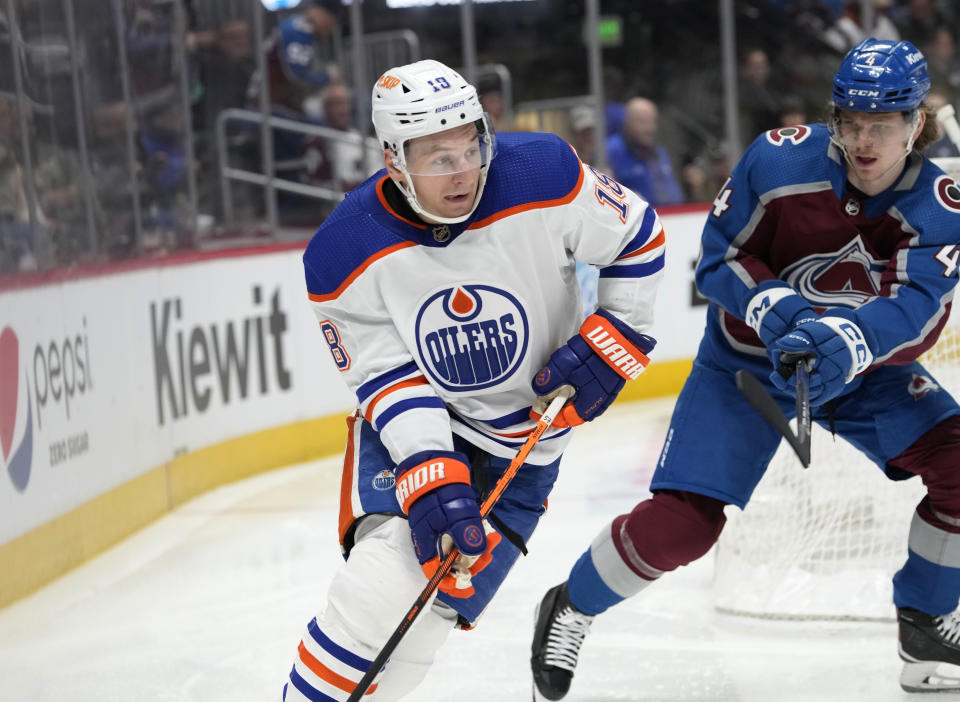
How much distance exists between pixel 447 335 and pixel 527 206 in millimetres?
241

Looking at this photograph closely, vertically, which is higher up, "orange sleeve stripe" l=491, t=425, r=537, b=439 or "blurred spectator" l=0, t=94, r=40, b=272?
"blurred spectator" l=0, t=94, r=40, b=272

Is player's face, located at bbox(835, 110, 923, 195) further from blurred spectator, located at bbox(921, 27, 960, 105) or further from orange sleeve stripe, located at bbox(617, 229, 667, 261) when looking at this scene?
blurred spectator, located at bbox(921, 27, 960, 105)

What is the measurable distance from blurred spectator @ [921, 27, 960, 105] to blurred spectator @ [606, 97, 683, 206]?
149cm

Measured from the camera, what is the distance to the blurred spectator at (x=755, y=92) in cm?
672

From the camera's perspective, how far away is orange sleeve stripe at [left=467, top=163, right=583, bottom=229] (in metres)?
2.00

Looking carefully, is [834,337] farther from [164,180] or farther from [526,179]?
[164,180]

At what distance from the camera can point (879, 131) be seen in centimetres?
Answer: 213

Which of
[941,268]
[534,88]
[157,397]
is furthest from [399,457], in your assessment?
[534,88]

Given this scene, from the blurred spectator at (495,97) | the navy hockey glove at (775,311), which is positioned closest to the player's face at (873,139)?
the navy hockey glove at (775,311)

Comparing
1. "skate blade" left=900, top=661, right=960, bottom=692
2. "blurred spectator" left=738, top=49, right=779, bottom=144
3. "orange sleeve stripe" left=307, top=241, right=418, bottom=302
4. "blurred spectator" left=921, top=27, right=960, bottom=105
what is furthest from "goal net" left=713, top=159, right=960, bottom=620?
"blurred spectator" left=921, top=27, right=960, bottom=105

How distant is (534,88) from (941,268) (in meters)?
4.41

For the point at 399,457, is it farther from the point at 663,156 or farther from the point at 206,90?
the point at 663,156

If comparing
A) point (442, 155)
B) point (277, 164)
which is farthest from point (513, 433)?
point (277, 164)

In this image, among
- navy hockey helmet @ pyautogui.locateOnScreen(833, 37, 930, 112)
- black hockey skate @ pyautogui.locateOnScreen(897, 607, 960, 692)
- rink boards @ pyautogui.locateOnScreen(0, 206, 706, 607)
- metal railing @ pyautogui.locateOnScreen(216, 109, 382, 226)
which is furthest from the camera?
metal railing @ pyautogui.locateOnScreen(216, 109, 382, 226)
